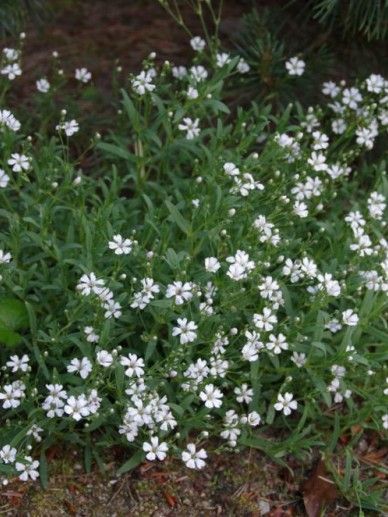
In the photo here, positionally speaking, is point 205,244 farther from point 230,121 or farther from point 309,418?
point 230,121

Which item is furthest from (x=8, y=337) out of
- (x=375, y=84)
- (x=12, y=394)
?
(x=375, y=84)

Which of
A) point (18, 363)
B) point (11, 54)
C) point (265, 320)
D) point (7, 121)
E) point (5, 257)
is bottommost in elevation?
point (265, 320)

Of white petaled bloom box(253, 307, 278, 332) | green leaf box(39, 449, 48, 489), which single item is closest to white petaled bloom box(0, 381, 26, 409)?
green leaf box(39, 449, 48, 489)

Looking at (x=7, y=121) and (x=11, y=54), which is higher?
(x=11, y=54)

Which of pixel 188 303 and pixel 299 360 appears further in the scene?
pixel 299 360

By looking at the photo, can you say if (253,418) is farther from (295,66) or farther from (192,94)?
(295,66)

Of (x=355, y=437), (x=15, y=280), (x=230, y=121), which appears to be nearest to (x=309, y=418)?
(x=355, y=437)

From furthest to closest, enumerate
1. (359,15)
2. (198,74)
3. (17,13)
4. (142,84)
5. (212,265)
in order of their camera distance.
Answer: (17,13), (359,15), (198,74), (142,84), (212,265)

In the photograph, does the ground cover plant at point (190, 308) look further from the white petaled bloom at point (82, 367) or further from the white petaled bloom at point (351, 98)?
the white petaled bloom at point (351, 98)
